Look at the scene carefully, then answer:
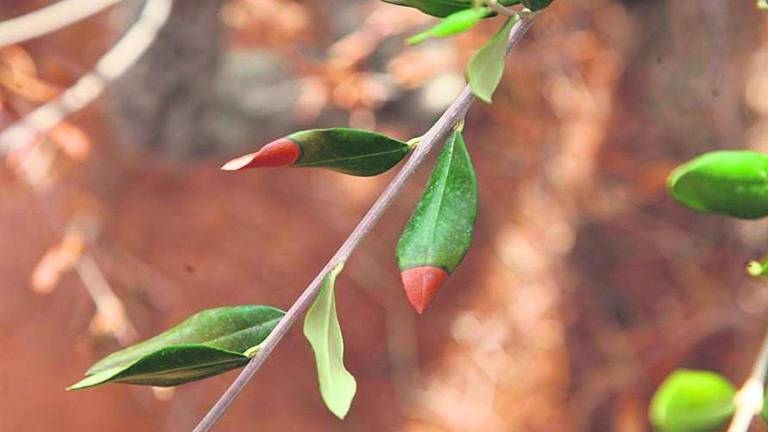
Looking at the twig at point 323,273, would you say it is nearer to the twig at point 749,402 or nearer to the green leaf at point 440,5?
the green leaf at point 440,5

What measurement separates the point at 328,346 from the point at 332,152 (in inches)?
3.5

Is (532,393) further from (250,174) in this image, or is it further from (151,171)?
(151,171)

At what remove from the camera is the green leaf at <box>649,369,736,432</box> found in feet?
1.37

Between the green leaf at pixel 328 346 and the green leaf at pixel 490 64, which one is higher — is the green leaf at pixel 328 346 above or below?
below

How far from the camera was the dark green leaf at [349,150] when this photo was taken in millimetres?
405

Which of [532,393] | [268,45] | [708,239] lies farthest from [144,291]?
[708,239]

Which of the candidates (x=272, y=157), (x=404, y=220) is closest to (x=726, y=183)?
(x=272, y=157)

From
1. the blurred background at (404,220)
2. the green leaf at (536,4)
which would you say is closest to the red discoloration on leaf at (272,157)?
the green leaf at (536,4)

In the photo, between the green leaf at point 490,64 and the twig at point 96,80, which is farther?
the twig at point 96,80

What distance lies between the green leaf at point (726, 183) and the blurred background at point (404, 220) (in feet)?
2.78

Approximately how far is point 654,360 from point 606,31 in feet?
1.80

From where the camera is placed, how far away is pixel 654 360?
1.46 metres

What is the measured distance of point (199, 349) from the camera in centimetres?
39

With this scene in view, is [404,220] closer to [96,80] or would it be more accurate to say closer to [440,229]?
[96,80]
